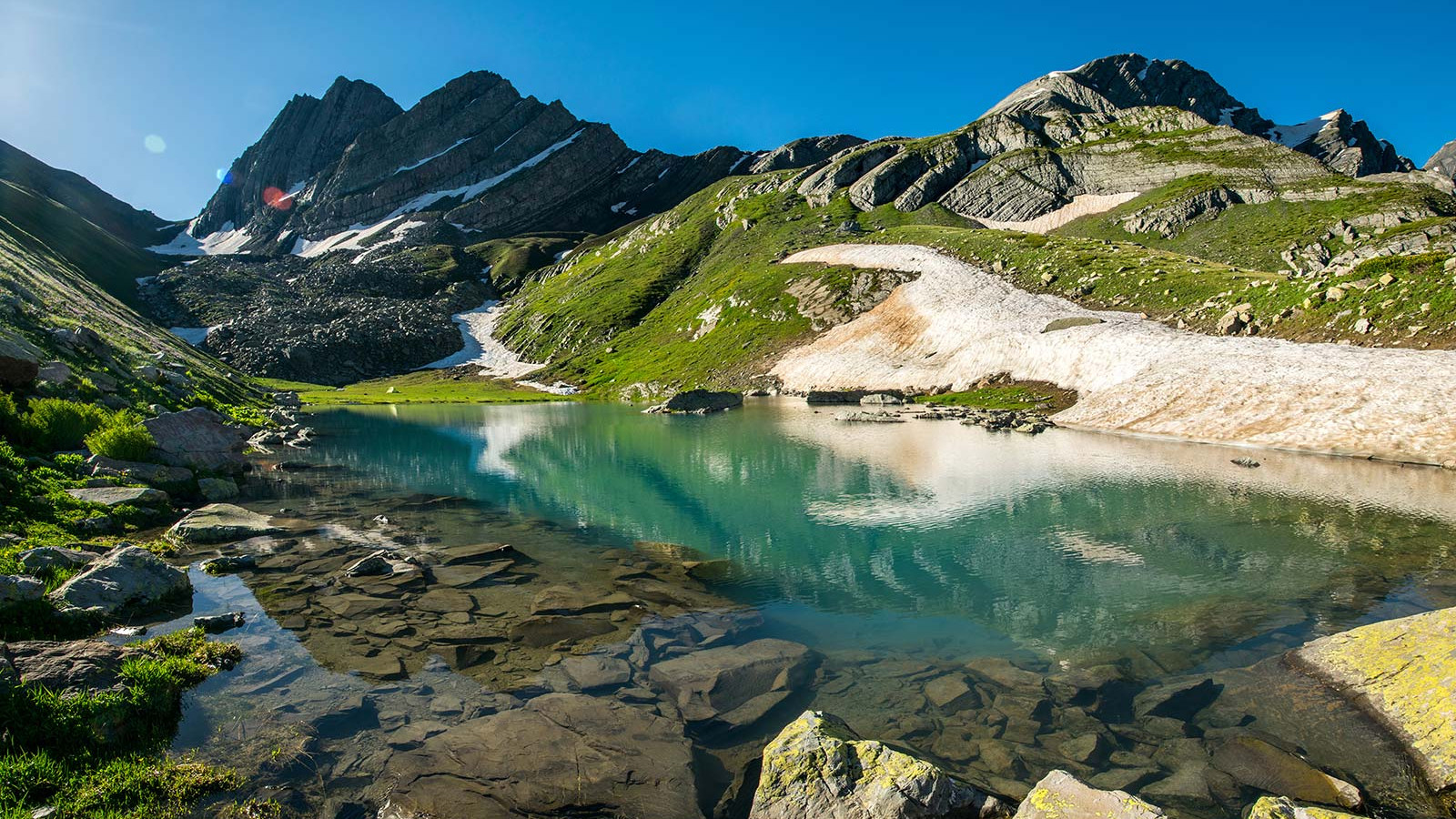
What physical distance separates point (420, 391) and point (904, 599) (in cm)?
14890

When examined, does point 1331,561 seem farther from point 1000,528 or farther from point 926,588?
point 926,588

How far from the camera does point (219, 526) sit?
2425 centimetres

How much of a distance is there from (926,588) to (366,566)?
18.5 m

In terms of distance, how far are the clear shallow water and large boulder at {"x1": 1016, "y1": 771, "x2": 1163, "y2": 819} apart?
1327 mm

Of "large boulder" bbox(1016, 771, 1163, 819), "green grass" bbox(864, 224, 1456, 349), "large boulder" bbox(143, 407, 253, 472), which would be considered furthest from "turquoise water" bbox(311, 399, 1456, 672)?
"green grass" bbox(864, 224, 1456, 349)

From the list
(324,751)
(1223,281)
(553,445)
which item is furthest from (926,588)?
(1223,281)

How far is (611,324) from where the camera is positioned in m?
169

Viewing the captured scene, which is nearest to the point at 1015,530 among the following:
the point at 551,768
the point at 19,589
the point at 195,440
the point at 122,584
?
the point at 551,768

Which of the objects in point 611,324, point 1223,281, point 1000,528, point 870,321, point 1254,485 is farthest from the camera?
point 611,324

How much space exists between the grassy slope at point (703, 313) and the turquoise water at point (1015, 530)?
213ft

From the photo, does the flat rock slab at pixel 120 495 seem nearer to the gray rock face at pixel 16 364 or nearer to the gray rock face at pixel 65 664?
the gray rock face at pixel 16 364

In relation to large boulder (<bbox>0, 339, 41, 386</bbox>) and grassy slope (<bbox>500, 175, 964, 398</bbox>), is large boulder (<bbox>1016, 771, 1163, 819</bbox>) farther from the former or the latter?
grassy slope (<bbox>500, 175, 964, 398</bbox>)

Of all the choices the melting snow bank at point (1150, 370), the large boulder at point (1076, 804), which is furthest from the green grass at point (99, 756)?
the melting snow bank at point (1150, 370)

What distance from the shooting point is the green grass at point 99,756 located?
8789mm
